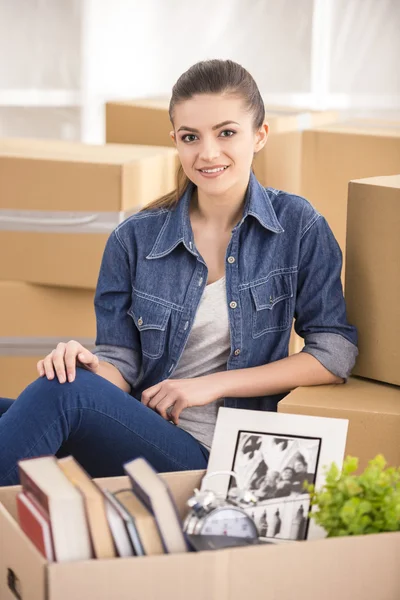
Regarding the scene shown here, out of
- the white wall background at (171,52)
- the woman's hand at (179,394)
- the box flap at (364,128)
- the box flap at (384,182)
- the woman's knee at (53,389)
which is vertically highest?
the white wall background at (171,52)

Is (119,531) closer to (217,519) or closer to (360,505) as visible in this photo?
(217,519)

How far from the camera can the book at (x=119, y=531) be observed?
36.9 inches

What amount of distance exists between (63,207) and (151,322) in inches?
22.9

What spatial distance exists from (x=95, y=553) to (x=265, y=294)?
64 cm

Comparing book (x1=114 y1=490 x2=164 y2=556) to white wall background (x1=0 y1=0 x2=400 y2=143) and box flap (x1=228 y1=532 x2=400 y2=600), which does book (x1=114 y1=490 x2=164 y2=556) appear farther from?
white wall background (x1=0 y1=0 x2=400 y2=143)

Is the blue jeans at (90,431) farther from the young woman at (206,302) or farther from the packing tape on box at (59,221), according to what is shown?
the packing tape on box at (59,221)

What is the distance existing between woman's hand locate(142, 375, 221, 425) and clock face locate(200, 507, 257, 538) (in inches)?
16.1

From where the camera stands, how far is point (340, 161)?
221cm

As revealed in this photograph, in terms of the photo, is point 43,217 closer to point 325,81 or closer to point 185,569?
point 185,569

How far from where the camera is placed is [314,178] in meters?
2.24

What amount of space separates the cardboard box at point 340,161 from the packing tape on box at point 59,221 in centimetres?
47

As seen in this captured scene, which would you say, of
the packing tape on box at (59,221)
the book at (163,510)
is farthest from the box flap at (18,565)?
the packing tape on box at (59,221)

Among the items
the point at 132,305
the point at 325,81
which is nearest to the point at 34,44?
the point at 325,81

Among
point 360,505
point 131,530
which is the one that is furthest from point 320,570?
point 131,530
